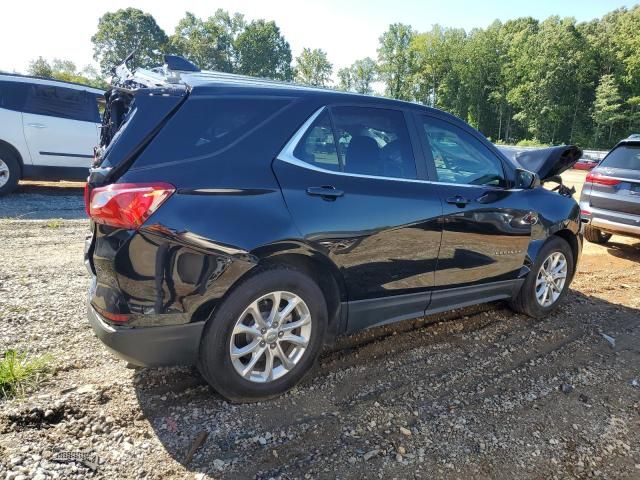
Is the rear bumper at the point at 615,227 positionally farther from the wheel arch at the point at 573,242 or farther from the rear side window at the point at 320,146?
the rear side window at the point at 320,146

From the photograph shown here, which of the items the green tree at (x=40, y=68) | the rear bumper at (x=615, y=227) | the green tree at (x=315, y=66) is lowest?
the rear bumper at (x=615, y=227)

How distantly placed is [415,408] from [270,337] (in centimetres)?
99

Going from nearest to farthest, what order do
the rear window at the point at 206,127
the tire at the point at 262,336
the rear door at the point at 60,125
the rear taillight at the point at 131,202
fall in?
1. the rear taillight at the point at 131,202
2. the rear window at the point at 206,127
3. the tire at the point at 262,336
4. the rear door at the point at 60,125

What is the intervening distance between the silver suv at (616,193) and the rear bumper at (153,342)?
597 centimetres

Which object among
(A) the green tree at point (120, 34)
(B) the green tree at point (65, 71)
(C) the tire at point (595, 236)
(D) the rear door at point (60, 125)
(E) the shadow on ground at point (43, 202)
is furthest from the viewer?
(A) the green tree at point (120, 34)

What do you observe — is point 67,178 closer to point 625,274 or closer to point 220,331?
point 220,331

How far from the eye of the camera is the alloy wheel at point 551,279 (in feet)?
14.0

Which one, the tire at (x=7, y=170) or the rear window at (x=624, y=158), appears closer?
the rear window at (x=624, y=158)

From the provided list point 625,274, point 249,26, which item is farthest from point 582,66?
point 625,274

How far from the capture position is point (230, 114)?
2.54 m

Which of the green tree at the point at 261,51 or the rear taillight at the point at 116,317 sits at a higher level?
the green tree at the point at 261,51

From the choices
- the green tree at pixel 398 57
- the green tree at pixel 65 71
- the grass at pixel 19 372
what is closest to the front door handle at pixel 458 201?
the grass at pixel 19 372

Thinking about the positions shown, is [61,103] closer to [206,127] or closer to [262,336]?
[206,127]

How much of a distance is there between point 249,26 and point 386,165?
308 feet
